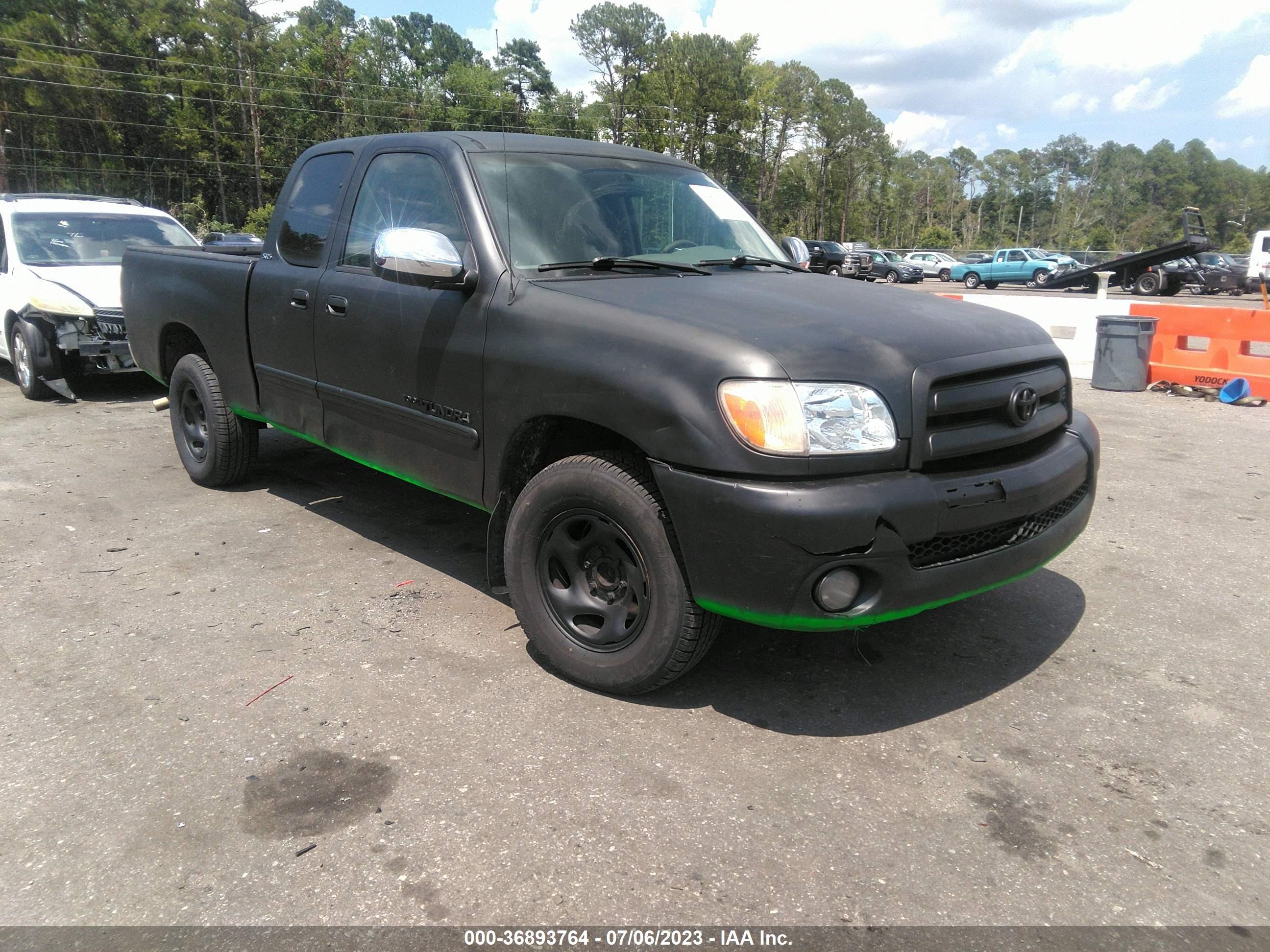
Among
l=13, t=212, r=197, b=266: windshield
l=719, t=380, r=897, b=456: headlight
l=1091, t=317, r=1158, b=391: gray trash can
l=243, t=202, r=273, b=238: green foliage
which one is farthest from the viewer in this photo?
l=243, t=202, r=273, b=238: green foliage

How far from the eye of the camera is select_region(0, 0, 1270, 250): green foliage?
58219mm

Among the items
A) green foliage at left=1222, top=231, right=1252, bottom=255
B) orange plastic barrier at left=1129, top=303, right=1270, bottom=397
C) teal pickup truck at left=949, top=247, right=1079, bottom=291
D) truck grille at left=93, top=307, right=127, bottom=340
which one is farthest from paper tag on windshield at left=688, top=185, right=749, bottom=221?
green foliage at left=1222, top=231, right=1252, bottom=255

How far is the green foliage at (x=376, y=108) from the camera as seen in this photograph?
58.2 meters

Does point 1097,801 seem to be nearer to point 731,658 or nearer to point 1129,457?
point 731,658

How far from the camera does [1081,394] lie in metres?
9.74

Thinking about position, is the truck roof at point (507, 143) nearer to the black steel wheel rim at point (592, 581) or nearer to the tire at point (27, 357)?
the black steel wheel rim at point (592, 581)

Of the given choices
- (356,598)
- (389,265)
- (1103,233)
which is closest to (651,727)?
(356,598)

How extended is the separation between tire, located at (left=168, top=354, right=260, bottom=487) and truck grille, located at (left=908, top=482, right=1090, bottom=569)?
423 cm

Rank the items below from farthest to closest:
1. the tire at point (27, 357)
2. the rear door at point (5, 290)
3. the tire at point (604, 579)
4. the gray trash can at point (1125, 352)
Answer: the gray trash can at point (1125, 352), the rear door at point (5, 290), the tire at point (27, 357), the tire at point (604, 579)

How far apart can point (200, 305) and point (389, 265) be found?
2.28 meters

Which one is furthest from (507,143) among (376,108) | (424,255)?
(376,108)

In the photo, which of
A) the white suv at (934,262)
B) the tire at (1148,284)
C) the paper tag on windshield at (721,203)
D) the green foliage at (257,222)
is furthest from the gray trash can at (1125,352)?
the green foliage at (257,222)

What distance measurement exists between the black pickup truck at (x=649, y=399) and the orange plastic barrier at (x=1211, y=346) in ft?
23.6

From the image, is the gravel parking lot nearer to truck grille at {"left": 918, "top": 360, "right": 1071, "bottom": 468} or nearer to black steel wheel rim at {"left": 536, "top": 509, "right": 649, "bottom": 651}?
black steel wheel rim at {"left": 536, "top": 509, "right": 649, "bottom": 651}
